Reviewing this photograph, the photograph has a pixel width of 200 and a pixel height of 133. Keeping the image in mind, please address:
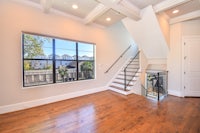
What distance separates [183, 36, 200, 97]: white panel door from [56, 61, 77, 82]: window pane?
4.35 meters

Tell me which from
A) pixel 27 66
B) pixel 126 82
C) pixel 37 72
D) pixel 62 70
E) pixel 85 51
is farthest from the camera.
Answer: pixel 126 82

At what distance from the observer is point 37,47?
357cm

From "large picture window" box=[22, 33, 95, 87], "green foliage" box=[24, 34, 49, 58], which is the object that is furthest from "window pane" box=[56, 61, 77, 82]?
"green foliage" box=[24, 34, 49, 58]

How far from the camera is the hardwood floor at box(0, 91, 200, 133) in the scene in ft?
7.55

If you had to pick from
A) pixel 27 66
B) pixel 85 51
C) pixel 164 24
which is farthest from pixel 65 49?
pixel 164 24

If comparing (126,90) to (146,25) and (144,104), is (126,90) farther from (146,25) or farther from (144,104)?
(146,25)

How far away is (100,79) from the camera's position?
17.4 ft

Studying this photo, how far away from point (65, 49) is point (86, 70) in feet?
4.12

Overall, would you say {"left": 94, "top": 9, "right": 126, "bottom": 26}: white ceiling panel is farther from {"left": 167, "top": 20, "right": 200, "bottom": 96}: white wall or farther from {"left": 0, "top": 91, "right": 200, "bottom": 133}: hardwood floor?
{"left": 0, "top": 91, "right": 200, "bottom": 133}: hardwood floor

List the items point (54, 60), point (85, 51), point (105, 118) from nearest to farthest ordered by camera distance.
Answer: point (105, 118) → point (54, 60) → point (85, 51)

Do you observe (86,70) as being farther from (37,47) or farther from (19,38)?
(19,38)

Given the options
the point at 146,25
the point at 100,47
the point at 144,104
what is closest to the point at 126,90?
the point at 144,104

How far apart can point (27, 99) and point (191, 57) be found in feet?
19.3

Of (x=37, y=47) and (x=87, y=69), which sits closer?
(x=37, y=47)
